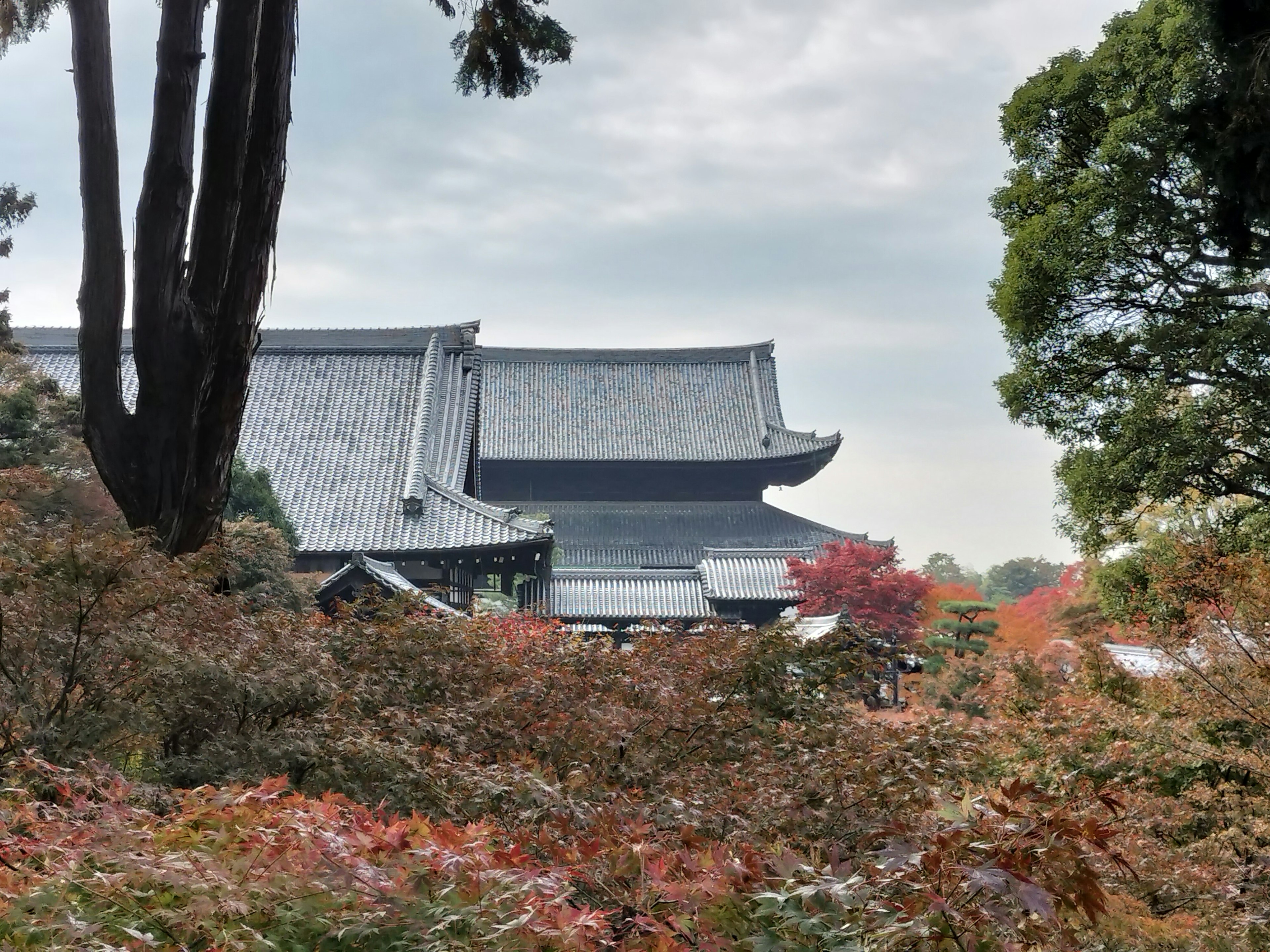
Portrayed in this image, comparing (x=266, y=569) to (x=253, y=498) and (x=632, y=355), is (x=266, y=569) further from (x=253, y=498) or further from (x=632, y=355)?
(x=632, y=355)

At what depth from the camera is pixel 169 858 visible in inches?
95.0

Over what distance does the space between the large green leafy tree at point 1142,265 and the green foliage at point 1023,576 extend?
70579 millimetres

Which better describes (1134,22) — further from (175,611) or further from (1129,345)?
(175,611)

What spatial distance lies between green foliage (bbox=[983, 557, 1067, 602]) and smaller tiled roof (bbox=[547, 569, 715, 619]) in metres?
56.6

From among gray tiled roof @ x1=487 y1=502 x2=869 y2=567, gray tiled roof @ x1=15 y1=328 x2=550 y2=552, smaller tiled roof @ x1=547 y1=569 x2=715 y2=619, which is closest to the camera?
gray tiled roof @ x1=15 y1=328 x2=550 y2=552

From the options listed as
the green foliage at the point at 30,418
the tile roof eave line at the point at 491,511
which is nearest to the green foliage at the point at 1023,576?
the tile roof eave line at the point at 491,511

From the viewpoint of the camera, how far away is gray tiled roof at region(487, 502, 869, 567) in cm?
3700

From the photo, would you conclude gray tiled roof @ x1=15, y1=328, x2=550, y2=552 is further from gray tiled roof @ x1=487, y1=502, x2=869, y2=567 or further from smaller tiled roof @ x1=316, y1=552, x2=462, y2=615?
gray tiled roof @ x1=487, y1=502, x2=869, y2=567

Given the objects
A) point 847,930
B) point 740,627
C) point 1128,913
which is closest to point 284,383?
point 740,627

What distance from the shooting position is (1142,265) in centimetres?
1170

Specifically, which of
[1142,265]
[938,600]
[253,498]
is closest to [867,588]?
[938,600]

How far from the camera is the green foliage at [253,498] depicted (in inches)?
691

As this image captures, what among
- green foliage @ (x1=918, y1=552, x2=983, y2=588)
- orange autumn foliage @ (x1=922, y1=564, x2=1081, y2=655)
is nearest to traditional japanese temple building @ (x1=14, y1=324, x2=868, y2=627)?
orange autumn foliage @ (x1=922, y1=564, x2=1081, y2=655)

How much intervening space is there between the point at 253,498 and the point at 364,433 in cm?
647
